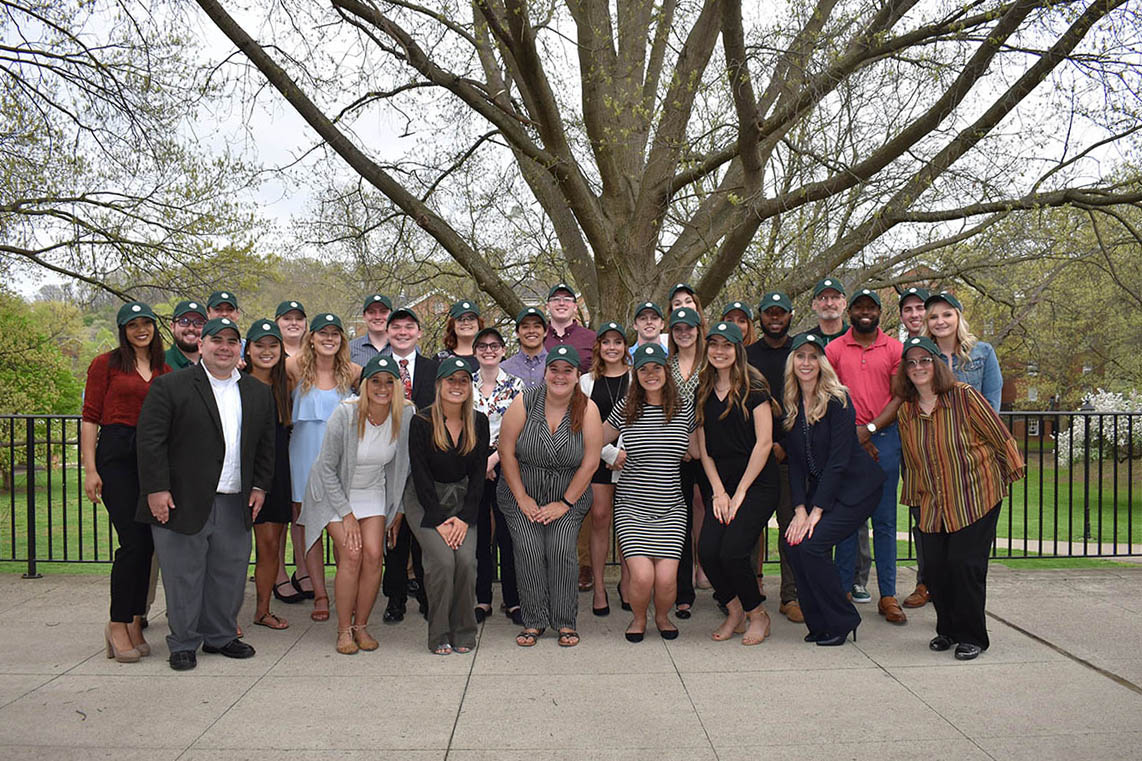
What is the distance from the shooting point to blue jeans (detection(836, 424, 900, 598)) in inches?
240

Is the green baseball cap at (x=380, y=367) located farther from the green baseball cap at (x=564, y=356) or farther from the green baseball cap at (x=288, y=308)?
the green baseball cap at (x=288, y=308)

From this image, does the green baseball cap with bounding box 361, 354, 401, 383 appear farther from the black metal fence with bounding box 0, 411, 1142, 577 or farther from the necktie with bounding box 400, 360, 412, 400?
the black metal fence with bounding box 0, 411, 1142, 577

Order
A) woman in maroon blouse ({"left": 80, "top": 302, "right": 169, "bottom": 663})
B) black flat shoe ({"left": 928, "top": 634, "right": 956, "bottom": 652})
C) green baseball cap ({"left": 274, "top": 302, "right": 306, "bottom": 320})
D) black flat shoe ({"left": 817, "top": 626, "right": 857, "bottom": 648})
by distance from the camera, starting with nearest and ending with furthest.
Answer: woman in maroon blouse ({"left": 80, "top": 302, "right": 169, "bottom": 663}), black flat shoe ({"left": 928, "top": 634, "right": 956, "bottom": 652}), black flat shoe ({"left": 817, "top": 626, "right": 857, "bottom": 648}), green baseball cap ({"left": 274, "top": 302, "right": 306, "bottom": 320})

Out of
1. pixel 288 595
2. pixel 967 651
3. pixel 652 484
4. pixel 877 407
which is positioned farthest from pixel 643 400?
pixel 288 595

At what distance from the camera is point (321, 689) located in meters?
4.80

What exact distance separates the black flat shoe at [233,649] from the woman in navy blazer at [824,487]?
11.3ft

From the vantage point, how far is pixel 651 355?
5695 millimetres

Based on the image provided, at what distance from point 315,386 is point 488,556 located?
1.72 metres

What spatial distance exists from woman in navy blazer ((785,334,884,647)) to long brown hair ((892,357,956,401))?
342mm

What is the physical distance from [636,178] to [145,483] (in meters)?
6.58

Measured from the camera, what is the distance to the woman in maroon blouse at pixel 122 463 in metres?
5.25

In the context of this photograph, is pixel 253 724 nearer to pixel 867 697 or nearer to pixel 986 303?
pixel 867 697

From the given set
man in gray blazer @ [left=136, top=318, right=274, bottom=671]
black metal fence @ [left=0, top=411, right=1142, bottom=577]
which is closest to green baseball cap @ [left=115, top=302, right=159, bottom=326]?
man in gray blazer @ [left=136, top=318, right=274, bottom=671]

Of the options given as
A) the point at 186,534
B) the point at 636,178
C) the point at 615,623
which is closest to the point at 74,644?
the point at 186,534
